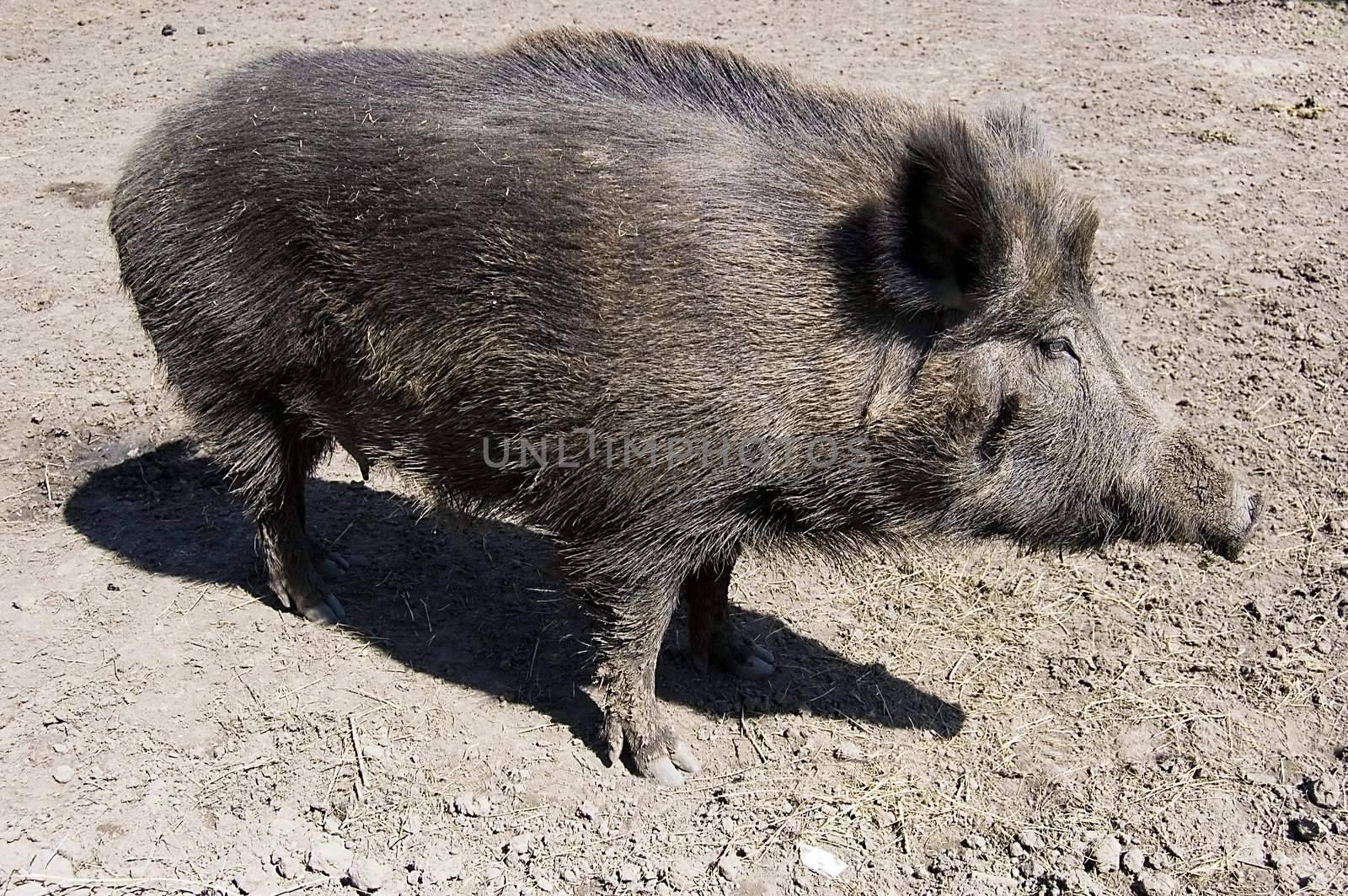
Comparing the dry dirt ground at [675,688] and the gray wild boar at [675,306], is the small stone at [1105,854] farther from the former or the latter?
the gray wild boar at [675,306]

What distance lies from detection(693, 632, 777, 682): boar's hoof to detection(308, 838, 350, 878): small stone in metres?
1.42

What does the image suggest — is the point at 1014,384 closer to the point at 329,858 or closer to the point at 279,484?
the point at 329,858

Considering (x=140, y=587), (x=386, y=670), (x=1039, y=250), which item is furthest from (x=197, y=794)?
(x=1039, y=250)

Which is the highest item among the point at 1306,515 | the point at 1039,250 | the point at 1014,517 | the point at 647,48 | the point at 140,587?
the point at 647,48

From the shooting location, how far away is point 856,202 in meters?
3.10

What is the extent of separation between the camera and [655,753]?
12.0 feet

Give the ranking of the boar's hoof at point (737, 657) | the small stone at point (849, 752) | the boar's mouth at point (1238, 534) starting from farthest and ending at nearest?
the boar's hoof at point (737, 657) < the small stone at point (849, 752) < the boar's mouth at point (1238, 534)

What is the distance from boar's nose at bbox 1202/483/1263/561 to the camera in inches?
123

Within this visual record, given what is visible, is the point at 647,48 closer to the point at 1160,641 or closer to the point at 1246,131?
the point at 1160,641

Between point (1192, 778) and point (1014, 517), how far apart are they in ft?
3.86

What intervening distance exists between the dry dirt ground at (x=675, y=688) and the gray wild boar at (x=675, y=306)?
0.54 metres

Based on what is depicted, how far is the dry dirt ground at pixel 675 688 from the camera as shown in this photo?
11.0ft

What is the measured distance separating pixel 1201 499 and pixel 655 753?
1865 mm

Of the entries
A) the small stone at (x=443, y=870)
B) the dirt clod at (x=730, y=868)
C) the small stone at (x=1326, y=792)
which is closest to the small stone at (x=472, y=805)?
the small stone at (x=443, y=870)
